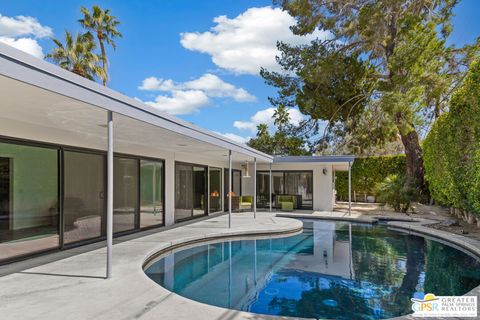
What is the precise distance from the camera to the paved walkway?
4004 millimetres

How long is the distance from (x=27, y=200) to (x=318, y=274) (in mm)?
5666

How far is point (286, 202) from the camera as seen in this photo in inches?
669

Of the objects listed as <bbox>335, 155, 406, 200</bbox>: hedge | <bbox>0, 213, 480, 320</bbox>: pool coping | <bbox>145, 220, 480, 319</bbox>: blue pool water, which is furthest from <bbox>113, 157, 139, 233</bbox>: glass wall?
<bbox>335, 155, 406, 200</bbox>: hedge

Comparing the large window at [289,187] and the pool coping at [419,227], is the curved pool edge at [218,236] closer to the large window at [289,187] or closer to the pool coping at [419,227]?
the pool coping at [419,227]

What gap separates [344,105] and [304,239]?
953cm

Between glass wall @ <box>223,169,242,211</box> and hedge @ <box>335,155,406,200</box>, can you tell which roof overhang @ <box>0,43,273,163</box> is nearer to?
glass wall @ <box>223,169,242,211</box>

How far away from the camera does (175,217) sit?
12.1 metres

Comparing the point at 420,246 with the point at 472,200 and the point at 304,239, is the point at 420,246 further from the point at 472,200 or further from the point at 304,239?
the point at 304,239

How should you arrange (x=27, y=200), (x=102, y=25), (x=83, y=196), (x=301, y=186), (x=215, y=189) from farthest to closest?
(x=102, y=25) < (x=301, y=186) < (x=215, y=189) < (x=83, y=196) < (x=27, y=200)

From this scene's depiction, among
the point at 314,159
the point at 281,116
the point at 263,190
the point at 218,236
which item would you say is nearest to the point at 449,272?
the point at 218,236

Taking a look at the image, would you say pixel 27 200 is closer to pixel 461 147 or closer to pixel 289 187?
pixel 461 147

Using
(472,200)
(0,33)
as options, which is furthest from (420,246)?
(0,33)

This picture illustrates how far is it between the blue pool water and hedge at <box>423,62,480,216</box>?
A: 1.88m

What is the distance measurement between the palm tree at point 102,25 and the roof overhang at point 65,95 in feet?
51.7
